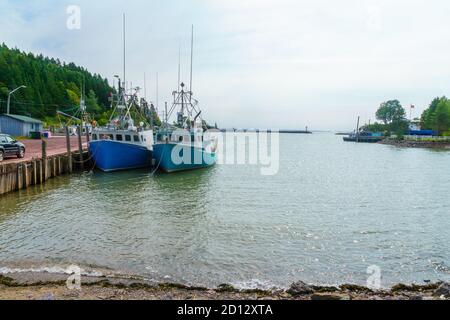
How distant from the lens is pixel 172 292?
924cm

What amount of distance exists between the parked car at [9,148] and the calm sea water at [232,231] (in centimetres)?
366

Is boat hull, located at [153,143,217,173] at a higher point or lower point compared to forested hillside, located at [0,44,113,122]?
lower

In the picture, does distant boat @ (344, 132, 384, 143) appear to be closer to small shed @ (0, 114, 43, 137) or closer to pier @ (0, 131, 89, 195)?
small shed @ (0, 114, 43, 137)

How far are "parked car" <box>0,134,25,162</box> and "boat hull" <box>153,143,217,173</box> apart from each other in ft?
39.0

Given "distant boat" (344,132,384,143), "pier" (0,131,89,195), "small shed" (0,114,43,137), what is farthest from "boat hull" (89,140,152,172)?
"distant boat" (344,132,384,143)

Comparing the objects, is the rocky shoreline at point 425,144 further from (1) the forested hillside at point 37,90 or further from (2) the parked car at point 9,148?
(2) the parked car at point 9,148

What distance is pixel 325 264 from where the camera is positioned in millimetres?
12125

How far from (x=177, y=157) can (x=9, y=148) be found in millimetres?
14702

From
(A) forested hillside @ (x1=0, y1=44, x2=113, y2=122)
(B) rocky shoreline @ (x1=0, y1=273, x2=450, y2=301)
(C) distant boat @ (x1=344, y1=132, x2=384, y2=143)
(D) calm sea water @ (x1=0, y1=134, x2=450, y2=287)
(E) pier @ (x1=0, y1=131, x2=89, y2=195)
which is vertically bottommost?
(D) calm sea water @ (x1=0, y1=134, x2=450, y2=287)

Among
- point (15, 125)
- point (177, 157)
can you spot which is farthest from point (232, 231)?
point (15, 125)

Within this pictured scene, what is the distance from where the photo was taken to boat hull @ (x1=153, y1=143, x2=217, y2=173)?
3513cm

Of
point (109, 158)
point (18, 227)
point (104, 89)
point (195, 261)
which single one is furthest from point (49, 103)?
point (195, 261)

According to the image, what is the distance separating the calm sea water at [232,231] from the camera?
11602mm

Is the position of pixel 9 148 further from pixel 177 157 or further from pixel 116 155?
pixel 177 157
